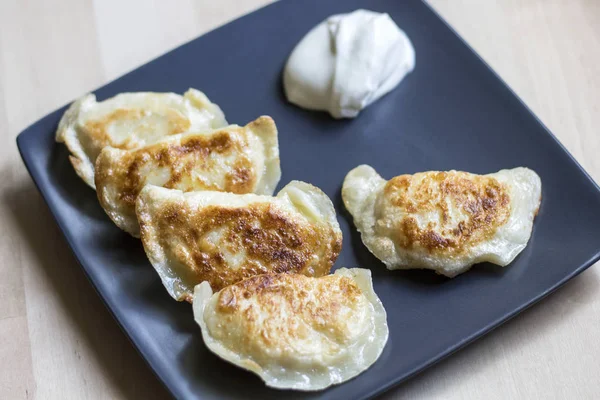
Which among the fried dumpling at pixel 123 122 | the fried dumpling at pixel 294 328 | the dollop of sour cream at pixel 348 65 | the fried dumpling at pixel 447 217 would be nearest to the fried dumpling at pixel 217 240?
the fried dumpling at pixel 294 328

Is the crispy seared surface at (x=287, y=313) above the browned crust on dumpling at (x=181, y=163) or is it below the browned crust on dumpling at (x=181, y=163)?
below


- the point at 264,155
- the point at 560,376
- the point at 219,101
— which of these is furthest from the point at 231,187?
the point at 560,376

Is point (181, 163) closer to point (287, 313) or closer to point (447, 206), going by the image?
point (287, 313)

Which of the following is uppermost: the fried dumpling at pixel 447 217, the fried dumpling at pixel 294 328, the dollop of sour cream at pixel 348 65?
the dollop of sour cream at pixel 348 65

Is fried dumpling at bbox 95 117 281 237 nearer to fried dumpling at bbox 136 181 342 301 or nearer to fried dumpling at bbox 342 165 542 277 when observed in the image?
fried dumpling at bbox 136 181 342 301

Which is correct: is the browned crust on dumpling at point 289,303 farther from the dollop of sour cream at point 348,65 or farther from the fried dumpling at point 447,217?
the dollop of sour cream at point 348,65

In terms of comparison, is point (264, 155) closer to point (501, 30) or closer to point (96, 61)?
point (96, 61)

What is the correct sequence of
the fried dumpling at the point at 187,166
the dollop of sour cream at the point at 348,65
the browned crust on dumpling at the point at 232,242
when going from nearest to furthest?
the browned crust on dumpling at the point at 232,242
the fried dumpling at the point at 187,166
the dollop of sour cream at the point at 348,65
